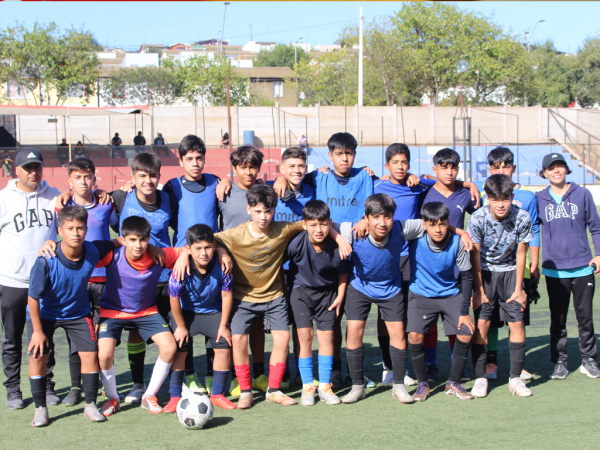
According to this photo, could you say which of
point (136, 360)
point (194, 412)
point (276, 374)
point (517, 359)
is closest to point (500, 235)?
point (517, 359)

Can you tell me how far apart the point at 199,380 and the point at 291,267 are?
1.46 meters

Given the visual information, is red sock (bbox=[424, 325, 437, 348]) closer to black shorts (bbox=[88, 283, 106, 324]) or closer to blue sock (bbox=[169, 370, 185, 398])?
blue sock (bbox=[169, 370, 185, 398])

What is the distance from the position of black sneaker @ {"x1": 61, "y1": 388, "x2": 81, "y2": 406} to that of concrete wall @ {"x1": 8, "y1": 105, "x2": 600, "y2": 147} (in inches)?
1135

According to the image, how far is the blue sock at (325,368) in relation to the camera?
4.66 meters

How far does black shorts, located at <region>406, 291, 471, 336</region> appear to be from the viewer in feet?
15.3

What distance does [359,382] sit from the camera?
4.71m

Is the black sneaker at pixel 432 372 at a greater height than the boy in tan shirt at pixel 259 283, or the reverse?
the boy in tan shirt at pixel 259 283

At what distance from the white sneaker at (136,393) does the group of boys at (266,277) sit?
1 cm

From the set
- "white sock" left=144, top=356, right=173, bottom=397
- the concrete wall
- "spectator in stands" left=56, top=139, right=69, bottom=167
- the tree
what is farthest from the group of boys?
the tree

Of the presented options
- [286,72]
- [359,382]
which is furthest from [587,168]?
[286,72]

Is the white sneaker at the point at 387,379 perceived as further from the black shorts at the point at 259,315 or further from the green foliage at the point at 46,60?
the green foliage at the point at 46,60

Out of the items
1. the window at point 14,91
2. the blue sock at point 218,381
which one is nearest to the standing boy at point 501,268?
the blue sock at point 218,381

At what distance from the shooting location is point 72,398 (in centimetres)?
467

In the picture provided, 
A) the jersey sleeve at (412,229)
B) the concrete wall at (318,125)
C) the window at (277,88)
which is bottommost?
the jersey sleeve at (412,229)
